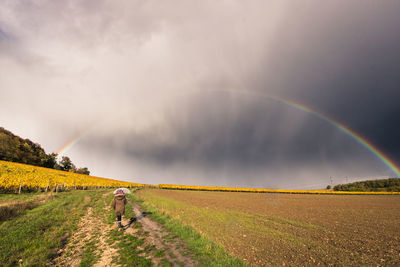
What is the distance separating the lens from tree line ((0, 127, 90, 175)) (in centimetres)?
6875

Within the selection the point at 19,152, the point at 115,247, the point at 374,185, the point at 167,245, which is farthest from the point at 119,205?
the point at 374,185

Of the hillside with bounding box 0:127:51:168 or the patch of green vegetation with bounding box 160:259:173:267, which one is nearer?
the patch of green vegetation with bounding box 160:259:173:267

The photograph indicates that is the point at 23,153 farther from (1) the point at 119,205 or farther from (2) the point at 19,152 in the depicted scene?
(1) the point at 119,205

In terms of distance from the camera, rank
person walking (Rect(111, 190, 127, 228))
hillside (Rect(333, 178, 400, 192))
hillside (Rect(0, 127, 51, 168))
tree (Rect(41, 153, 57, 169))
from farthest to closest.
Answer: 1. hillside (Rect(333, 178, 400, 192))
2. tree (Rect(41, 153, 57, 169))
3. hillside (Rect(0, 127, 51, 168))
4. person walking (Rect(111, 190, 127, 228))

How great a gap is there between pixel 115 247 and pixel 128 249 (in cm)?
96

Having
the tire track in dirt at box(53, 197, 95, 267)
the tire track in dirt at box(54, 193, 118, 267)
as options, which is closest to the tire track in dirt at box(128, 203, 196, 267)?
the tire track in dirt at box(54, 193, 118, 267)

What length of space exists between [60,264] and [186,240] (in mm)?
5545

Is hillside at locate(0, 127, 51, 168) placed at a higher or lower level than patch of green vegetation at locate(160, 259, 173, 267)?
higher

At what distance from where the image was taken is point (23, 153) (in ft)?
258

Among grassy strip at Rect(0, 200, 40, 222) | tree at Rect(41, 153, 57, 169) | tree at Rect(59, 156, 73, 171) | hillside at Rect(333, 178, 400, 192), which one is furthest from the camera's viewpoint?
hillside at Rect(333, 178, 400, 192)

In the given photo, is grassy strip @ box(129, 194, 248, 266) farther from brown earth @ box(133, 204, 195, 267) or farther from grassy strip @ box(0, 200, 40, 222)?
grassy strip @ box(0, 200, 40, 222)

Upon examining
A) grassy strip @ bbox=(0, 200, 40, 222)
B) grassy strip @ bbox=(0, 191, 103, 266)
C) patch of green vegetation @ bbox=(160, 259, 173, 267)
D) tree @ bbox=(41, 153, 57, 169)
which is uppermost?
tree @ bbox=(41, 153, 57, 169)

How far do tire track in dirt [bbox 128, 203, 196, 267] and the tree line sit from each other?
90889 millimetres

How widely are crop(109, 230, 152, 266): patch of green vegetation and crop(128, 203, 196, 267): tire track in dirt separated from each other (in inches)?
18.6
